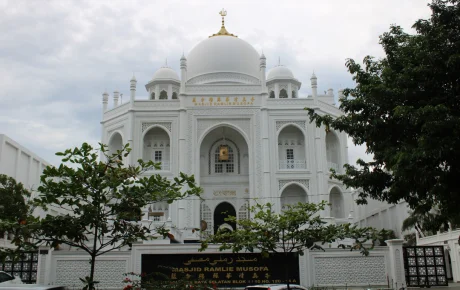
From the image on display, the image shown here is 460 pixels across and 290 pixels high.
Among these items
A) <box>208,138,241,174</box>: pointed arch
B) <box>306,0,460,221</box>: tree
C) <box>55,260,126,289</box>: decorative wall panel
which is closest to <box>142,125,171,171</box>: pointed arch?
<box>208,138,241,174</box>: pointed arch

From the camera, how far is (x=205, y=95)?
2858cm

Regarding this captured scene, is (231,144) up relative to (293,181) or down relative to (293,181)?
up

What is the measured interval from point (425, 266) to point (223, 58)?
71.1 feet

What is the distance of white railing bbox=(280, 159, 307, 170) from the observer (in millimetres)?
28703

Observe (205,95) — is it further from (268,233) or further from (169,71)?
(268,233)

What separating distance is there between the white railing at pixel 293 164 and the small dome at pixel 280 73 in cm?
676

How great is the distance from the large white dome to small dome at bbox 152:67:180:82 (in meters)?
0.96

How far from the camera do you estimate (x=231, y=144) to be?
31.0 meters

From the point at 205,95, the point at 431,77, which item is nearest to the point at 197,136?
the point at 205,95

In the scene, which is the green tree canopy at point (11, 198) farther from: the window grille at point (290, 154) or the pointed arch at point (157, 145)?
the window grille at point (290, 154)

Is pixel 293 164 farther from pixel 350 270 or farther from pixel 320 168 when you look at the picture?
pixel 350 270

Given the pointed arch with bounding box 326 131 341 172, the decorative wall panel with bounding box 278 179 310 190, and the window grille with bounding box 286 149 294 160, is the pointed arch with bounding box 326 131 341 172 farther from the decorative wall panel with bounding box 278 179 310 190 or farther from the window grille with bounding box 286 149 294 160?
the decorative wall panel with bounding box 278 179 310 190

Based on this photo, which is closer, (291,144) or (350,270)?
(350,270)

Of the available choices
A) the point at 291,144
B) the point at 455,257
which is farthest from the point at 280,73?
the point at 455,257
